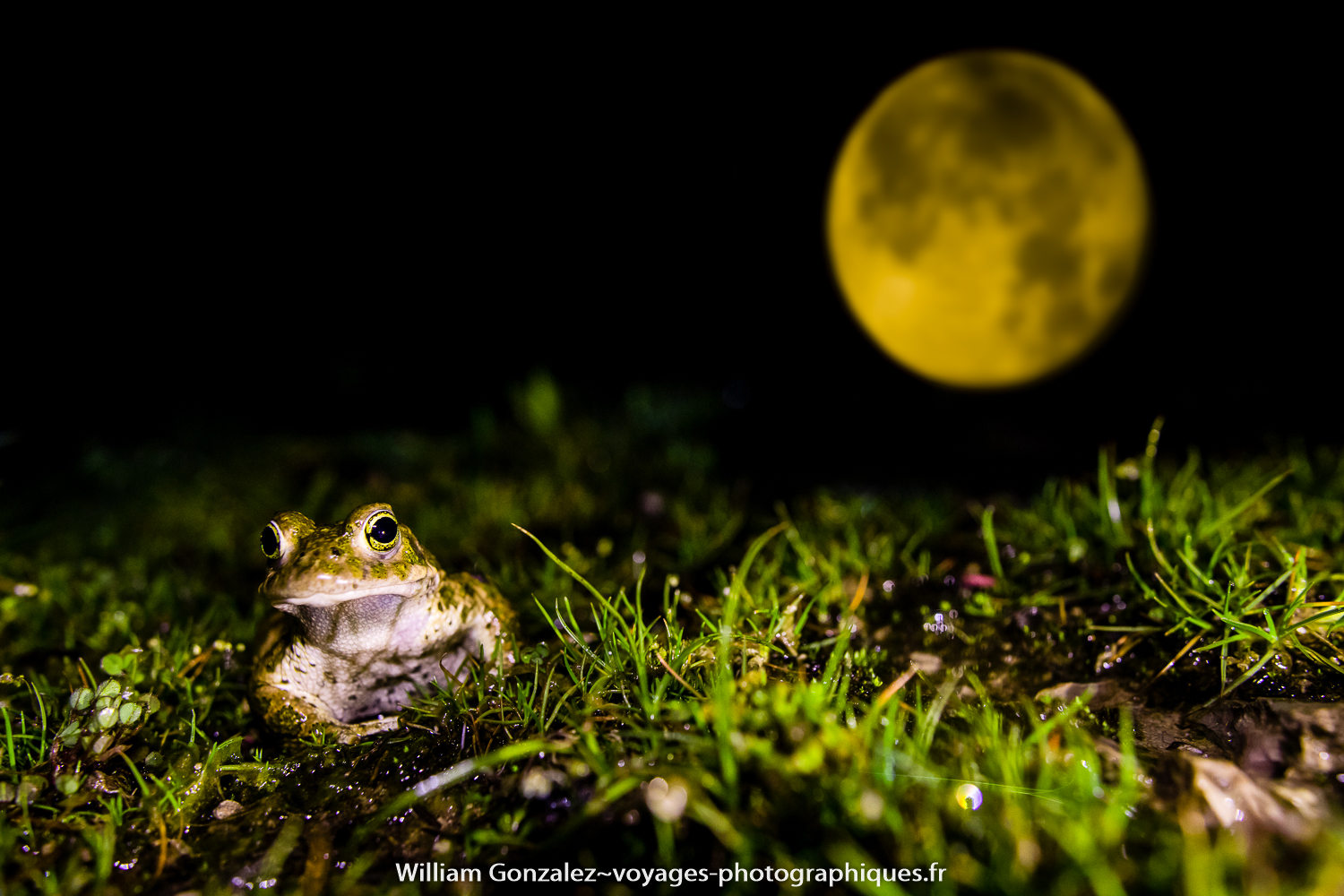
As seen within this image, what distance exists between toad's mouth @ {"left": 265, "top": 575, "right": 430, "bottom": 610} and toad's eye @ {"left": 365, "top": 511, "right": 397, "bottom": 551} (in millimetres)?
114

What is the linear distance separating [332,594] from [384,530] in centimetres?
23

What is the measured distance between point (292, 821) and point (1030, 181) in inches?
136

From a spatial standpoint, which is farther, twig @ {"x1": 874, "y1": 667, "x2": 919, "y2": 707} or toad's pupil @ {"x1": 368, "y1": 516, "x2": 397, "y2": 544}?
toad's pupil @ {"x1": 368, "y1": 516, "x2": 397, "y2": 544}

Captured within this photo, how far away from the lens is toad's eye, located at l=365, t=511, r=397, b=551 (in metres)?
1.91

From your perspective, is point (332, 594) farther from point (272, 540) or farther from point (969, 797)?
point (969, 797)

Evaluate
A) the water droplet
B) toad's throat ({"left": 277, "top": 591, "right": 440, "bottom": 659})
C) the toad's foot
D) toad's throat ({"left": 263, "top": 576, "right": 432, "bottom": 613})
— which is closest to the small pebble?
the toad's foot

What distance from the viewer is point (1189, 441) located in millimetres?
3559

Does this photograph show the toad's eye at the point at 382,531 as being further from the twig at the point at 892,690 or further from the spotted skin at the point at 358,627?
the twig at the point at 892,690

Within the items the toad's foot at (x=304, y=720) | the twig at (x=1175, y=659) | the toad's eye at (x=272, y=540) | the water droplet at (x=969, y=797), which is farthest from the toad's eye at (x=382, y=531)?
the twig at (x=1175, y=659)

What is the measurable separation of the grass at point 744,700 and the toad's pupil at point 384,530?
1.72ft

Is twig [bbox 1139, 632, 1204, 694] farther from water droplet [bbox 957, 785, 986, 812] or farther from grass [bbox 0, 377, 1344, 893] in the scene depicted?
water droplet [bbox 957, 785, 986, 812]

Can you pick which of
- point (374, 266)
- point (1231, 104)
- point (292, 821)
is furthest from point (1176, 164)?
point (374, 266)

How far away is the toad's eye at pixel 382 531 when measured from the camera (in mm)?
1908

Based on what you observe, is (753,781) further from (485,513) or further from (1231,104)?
(1231,104)
